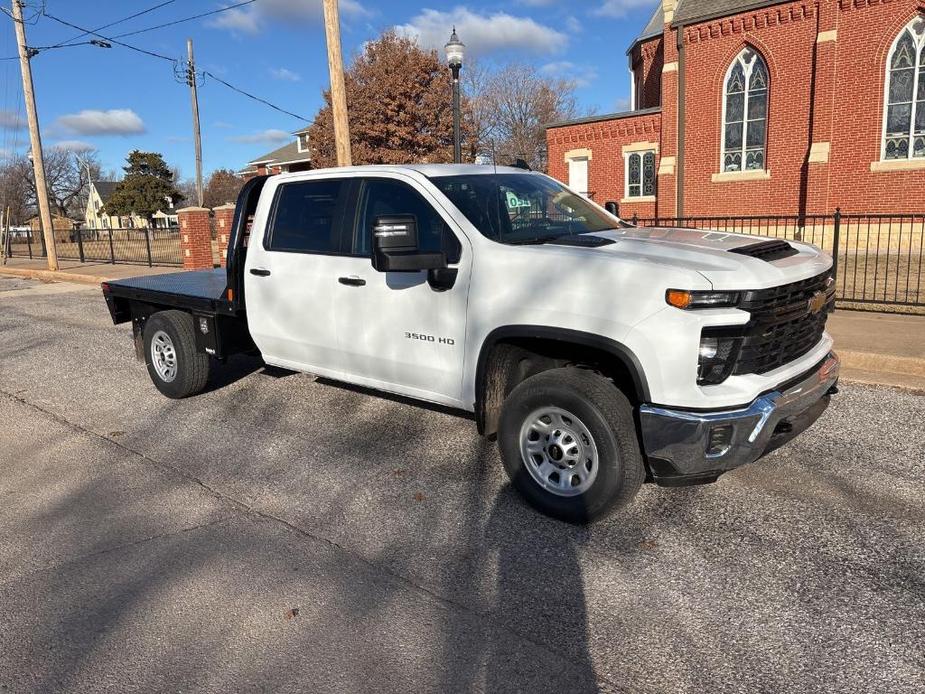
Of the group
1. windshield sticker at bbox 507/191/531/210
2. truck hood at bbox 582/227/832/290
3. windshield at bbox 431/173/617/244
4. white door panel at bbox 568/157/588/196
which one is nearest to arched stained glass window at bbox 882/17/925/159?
white door panel at bbox 568/157/588/196

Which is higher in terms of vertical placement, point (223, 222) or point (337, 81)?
point (337, 81)

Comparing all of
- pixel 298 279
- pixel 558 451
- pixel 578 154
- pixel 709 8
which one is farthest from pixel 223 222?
pixel 709 8

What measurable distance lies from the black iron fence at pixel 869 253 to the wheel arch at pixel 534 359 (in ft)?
9.58

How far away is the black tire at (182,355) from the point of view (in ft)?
21.0

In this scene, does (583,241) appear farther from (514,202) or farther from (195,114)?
(195,114)

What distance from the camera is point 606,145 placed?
24266 mm

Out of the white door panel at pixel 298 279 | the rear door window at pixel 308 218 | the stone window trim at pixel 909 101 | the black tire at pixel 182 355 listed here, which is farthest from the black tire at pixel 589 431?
the stone window trim at pixel 909 101

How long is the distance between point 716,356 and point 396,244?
184cm

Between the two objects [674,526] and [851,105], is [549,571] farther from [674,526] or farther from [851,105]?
[851,105]

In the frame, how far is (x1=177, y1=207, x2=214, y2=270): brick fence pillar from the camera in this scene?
18.0m

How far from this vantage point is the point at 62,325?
11.6 m

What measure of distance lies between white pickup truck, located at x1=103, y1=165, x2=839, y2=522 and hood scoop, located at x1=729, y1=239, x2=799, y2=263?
0.02 metres

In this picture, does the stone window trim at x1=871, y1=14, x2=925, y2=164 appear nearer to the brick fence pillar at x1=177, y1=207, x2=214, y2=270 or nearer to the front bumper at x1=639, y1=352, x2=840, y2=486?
the brick fence pillar at x1=177, y1=207, x2=214, y2=270

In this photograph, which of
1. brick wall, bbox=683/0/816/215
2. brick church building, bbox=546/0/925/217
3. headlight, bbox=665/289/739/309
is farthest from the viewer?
brick wall, bbox=683/0/816/215
